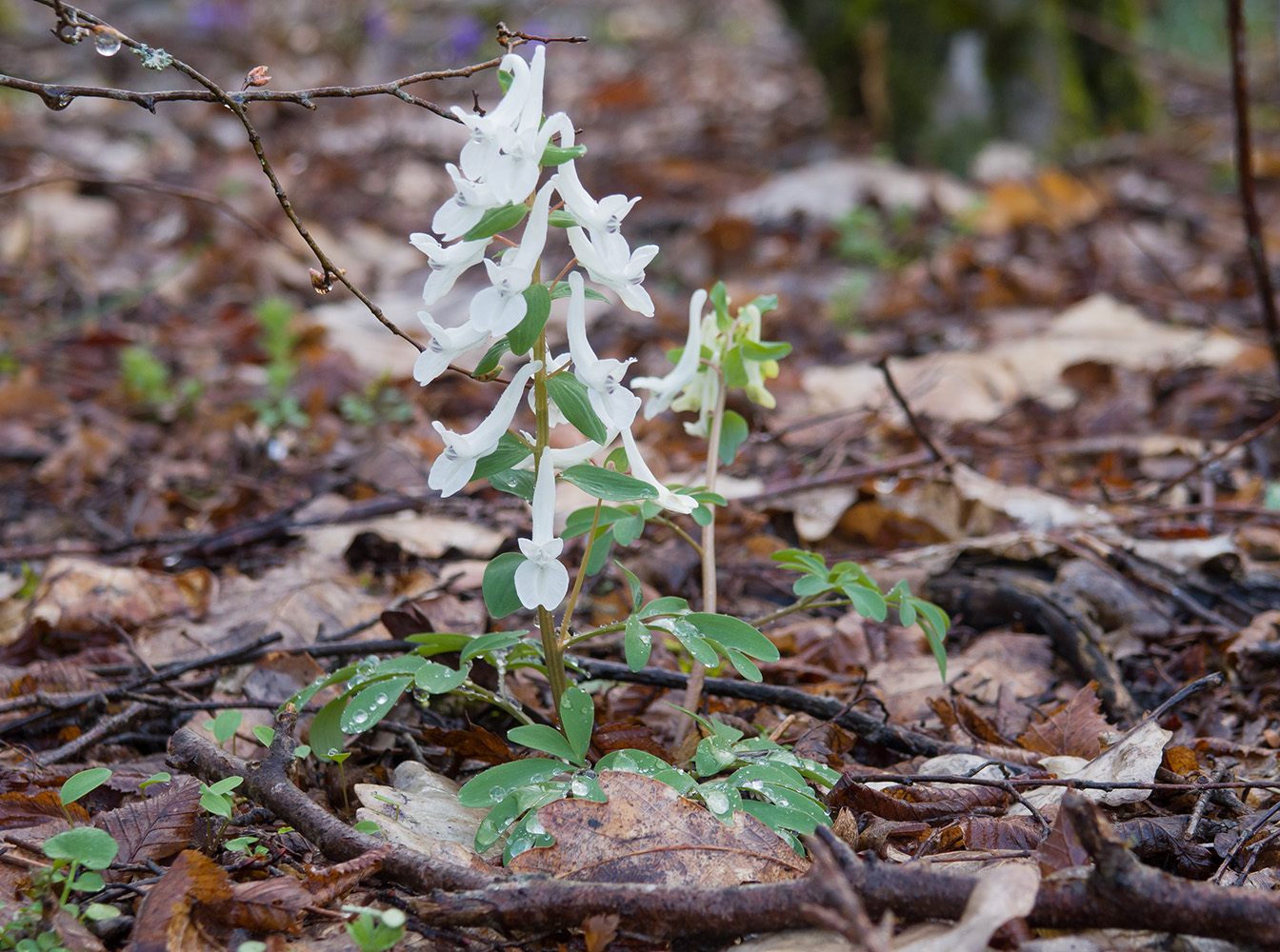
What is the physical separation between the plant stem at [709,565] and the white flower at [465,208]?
0.67 metres

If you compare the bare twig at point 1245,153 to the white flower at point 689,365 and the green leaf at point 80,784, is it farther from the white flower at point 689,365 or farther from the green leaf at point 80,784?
the green leaf at point 80,784

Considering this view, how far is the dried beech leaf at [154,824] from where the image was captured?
159cm

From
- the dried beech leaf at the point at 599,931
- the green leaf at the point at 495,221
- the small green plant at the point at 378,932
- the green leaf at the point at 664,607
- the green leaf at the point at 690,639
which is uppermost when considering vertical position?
the green leaf at the point at 495,221

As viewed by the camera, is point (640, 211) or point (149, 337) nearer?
point (149, 337)

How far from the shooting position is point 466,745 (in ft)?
6.48

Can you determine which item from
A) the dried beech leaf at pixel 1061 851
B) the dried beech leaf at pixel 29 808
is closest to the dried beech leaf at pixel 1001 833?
the dried beech leaf at pixel 1061 851

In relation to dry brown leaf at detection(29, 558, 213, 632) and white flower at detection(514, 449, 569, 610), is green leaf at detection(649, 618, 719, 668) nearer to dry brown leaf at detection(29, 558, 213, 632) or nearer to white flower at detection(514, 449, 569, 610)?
white flower at detection(514, 449, 569, 610)

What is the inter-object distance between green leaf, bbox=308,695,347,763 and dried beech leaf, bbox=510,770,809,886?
45 centimetres

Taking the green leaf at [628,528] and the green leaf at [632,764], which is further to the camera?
the green leaf at [628,528]

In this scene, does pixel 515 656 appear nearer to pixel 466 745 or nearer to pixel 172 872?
pixel 466 745

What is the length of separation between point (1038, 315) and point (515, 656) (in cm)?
454

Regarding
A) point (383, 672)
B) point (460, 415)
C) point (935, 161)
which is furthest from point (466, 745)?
point (935, 161)

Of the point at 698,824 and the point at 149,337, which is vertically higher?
the point at 149,337

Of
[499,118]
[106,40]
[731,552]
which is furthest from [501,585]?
[731,552]
